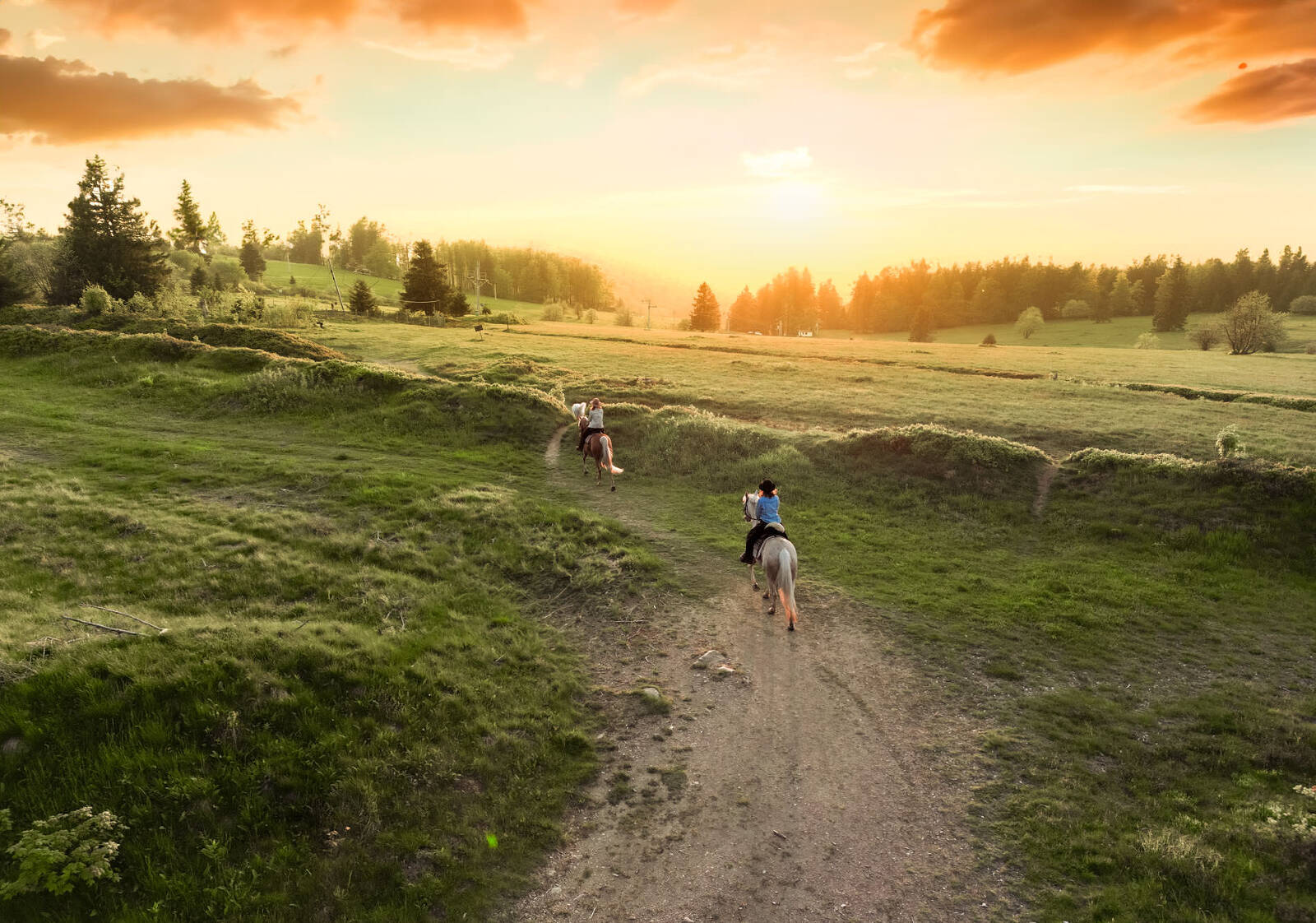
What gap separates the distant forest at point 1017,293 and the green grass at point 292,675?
397 feet

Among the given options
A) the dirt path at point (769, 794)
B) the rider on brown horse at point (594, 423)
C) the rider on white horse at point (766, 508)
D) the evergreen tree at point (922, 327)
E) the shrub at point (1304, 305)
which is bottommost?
the dirt path at point (769, 794)

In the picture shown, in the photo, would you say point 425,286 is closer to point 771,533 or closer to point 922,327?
point 771,533

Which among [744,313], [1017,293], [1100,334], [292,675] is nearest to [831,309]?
[744,313]

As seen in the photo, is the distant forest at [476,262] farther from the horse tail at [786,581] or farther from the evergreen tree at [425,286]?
the horse tail at [786,581]

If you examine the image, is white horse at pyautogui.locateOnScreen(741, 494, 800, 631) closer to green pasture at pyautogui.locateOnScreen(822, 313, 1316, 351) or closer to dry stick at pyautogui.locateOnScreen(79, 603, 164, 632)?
dry stick at pyautogui.locateOnScreen(79, 603, 164, 632)

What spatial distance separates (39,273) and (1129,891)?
9607cm

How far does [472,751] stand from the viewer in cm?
942

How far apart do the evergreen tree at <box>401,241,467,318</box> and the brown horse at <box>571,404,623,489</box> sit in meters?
69.0

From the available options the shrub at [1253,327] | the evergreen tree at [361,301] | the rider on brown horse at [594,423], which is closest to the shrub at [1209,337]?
the shrub at [1253,327]

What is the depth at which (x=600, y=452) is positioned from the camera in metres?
22.8

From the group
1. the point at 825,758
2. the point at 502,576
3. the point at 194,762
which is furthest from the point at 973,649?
the point at 194,762

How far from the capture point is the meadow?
762 cm

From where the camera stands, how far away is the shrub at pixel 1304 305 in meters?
105

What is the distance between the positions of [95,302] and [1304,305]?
6597 inches
